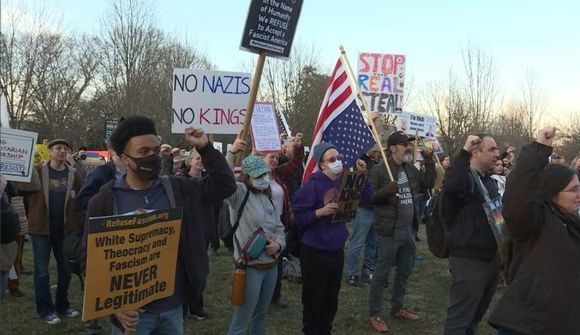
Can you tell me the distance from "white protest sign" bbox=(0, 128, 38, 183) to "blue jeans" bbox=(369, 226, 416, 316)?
3954 millimetres

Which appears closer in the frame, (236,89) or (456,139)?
(236,89)

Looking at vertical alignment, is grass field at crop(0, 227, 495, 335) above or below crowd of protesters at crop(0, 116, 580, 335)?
below

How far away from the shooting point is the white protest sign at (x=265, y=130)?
722 cm

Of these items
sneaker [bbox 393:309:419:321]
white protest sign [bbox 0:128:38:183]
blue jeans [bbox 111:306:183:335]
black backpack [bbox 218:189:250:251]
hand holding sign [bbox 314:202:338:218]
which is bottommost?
sneaker [bbox 393:309:419:321]

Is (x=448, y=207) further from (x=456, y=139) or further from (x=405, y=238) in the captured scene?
(x=456, y=139)

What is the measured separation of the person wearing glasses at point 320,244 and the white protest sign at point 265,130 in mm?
2249

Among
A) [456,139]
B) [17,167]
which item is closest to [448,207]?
[17,167]

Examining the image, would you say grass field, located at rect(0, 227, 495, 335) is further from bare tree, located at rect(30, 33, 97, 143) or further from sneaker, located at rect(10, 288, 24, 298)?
bare tree, located at rect(30, 33, 97, 143)

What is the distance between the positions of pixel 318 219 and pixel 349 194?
16.9 inches

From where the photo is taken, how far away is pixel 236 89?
504 cm

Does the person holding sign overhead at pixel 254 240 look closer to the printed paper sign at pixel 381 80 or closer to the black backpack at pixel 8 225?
the black backpack at pixel 8 225

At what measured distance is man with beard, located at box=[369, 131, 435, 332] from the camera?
5797 millimetres

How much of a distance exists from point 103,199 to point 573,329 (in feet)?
9.27

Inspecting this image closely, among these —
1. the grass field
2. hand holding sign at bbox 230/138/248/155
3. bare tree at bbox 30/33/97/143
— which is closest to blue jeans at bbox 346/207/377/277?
the grass field
